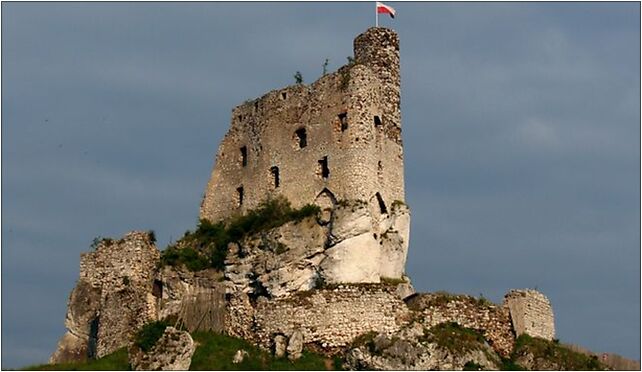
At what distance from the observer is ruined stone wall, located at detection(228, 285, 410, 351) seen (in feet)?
186

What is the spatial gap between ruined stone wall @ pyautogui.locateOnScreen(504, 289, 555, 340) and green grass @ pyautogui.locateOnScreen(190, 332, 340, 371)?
7.65 meters

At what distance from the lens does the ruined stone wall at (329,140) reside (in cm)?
6041

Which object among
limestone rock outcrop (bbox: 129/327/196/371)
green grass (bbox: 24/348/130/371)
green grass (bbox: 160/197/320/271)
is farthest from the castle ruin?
limestone rock outcrop (bbox: 129/327/196/371)

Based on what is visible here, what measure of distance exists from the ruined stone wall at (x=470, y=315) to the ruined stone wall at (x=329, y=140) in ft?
16.1

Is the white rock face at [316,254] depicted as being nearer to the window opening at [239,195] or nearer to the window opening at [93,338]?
the window opening at [239,195]

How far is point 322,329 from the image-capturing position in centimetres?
5678

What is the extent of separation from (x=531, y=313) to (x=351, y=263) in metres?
7.39

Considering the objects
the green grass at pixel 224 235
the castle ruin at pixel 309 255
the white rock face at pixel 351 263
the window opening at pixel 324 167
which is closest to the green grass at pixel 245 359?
the castle ruin at pixel 309 255

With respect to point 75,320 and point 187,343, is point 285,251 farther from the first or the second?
point 75,320

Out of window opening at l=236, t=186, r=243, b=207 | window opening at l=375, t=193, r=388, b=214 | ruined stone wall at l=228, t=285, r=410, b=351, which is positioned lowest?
ruined stone wall at l=228, t=285, r=410, b=351

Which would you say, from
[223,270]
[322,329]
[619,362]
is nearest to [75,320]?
[223,270]

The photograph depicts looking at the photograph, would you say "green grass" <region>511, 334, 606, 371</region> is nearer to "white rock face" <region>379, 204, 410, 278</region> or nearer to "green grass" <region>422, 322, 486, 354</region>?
"green grass" <region>422, 322, 486, 354</region>

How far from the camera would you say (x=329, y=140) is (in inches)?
2408

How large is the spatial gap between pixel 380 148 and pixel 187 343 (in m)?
11.4
